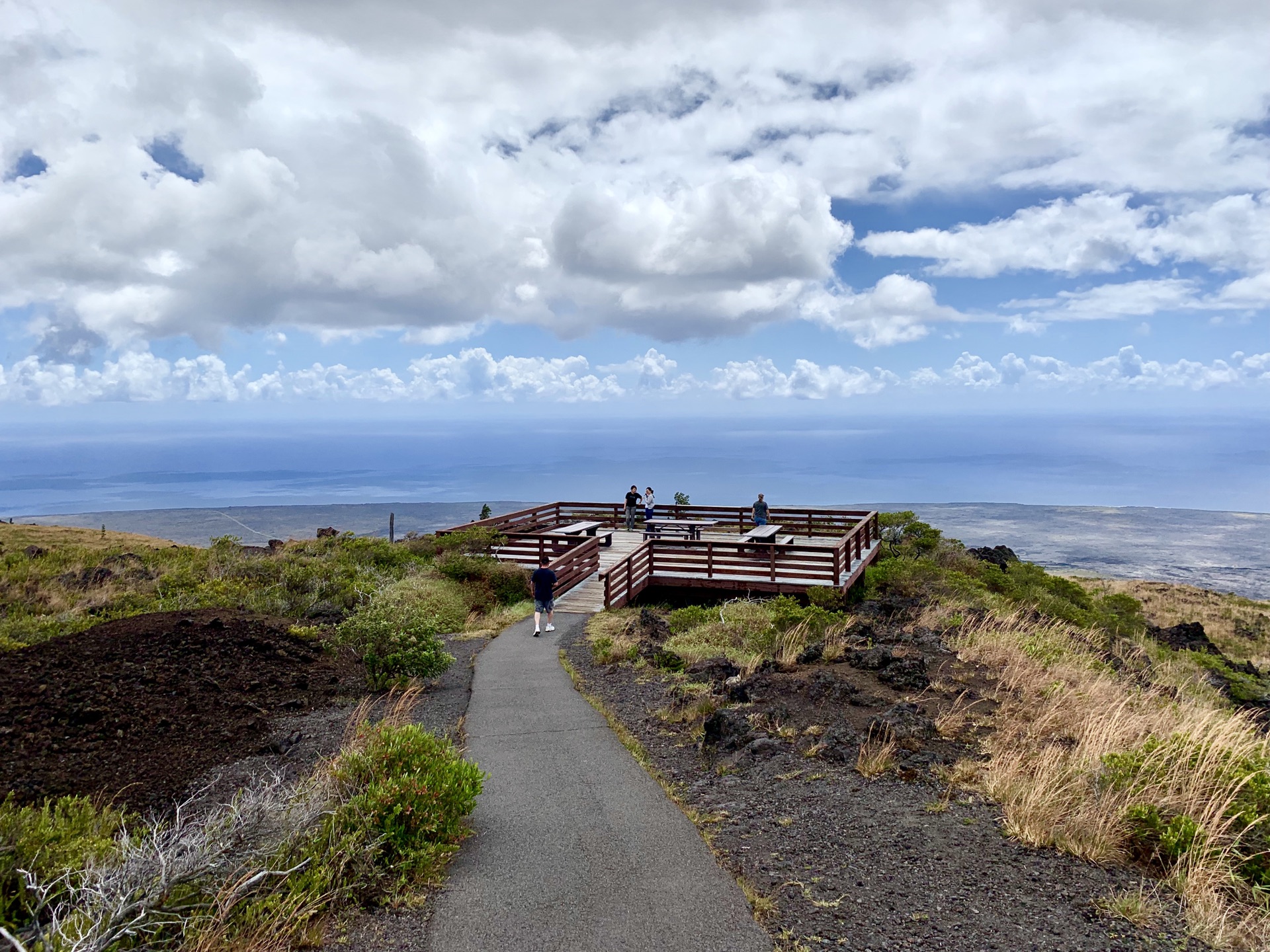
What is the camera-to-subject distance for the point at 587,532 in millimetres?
23859

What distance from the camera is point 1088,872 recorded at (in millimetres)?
5145

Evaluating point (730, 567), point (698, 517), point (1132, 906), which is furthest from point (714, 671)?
point (698, 517)

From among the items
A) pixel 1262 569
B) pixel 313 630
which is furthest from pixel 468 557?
pixel 1262 569

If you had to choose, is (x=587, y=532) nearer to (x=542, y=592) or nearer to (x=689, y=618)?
(x=542, y=592)

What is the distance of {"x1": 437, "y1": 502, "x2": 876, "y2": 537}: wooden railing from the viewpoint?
25.6 metres

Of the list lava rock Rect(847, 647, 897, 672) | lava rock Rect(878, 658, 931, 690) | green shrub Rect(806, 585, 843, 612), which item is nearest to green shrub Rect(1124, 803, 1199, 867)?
lava rock Rect(878, 658, 931, 690)

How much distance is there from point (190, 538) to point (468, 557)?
67952 millimetres

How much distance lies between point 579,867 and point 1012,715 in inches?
209

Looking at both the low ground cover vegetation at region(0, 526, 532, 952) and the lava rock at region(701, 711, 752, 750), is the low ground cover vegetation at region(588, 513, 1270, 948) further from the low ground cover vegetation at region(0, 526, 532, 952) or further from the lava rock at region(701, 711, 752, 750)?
the low ground cover vegetation at region(0, 526, 532, 952)

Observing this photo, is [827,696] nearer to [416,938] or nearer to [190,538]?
[416,938]


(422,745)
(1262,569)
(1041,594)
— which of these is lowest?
(1262,569)

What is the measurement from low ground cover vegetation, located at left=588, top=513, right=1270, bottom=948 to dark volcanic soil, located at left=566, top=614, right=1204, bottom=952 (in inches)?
2.2

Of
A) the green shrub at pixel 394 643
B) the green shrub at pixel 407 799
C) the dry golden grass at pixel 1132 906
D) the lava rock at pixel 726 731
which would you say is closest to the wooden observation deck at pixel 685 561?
the green shrub at pixel 394 643

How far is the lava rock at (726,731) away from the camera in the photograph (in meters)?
7.91
